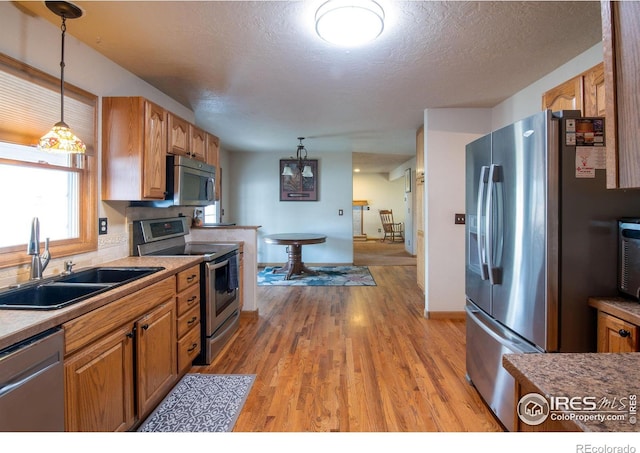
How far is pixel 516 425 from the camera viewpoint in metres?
1.11

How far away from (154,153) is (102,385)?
1598 millimetres

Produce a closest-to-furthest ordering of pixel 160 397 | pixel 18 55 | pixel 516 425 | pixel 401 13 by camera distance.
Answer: pixel 516 425
pixel 18 55
pixel 401 13
pixel 160 397

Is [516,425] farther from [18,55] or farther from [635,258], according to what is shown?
[18,55]

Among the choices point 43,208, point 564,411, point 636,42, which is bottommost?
point 564,411

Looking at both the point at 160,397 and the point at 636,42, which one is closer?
the point at 636,42

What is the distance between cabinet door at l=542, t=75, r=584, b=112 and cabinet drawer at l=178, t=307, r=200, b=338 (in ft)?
9.14

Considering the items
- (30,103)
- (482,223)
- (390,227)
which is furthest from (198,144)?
(390,227)

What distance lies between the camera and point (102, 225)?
2301 millimetres

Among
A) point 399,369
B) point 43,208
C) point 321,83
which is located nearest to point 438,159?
point 321,83

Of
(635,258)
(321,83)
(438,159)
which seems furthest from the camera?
(438,159)

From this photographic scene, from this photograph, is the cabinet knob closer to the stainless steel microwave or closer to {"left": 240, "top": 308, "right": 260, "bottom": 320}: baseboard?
the stainless steel microwave

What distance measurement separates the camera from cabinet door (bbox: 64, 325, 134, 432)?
1302 millimetres

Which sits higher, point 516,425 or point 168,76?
point 168,76

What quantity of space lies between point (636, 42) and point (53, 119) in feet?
8.38
